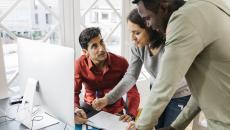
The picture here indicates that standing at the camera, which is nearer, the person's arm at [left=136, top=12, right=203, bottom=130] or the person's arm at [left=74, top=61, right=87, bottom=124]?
the person's arm at [left=136, top=12, right=203, bottom=130]

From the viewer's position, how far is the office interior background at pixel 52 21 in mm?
1873

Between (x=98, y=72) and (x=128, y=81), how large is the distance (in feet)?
0.75

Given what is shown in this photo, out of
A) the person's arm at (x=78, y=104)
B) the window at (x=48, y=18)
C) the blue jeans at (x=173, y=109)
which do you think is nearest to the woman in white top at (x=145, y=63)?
the blue jeans at (x=173, y=109)

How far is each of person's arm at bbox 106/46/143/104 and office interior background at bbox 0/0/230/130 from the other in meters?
0.58

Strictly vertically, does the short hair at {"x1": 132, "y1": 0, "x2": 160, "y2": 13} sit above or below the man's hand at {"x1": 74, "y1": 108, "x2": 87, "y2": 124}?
above

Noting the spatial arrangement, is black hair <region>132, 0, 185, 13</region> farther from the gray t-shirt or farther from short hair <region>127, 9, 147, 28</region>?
the gray t-shirt

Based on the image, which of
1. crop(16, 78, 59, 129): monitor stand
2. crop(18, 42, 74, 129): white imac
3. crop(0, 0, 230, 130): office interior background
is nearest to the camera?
crop(18, 42, 74, 129): white imac

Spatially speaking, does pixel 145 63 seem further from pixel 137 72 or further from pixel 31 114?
pixel 31 114

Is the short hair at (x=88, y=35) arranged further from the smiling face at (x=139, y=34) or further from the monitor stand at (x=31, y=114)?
the monitor stand at (x=31, y=114)

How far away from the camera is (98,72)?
1.67 m

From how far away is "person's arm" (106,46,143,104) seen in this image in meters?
1.54

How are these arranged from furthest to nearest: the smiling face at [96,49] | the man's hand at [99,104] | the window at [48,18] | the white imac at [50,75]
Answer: the window at [48,18] → the smiling face at [96,49] → the man's hand at [99,104] → the white imac at [50,75]

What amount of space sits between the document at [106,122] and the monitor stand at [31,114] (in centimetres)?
19

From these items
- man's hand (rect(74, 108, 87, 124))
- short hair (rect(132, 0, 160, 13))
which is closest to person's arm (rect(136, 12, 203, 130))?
short hair (rect(132, 0, 160, 13))
